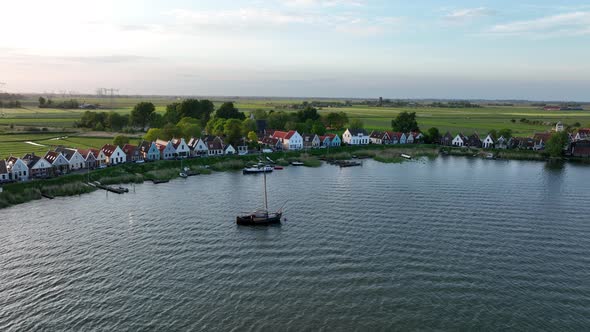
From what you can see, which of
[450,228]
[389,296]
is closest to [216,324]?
[389,296]

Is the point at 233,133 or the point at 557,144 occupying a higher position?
the point at 233,133

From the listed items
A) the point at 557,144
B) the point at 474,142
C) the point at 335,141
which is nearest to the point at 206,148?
the point at 335,141

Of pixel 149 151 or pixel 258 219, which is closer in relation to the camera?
pixel 258 219

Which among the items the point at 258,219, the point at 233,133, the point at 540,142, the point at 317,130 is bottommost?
the point at 258,219

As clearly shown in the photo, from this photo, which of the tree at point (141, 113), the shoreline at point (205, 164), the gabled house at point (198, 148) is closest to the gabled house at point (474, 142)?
the shoreline at point (205, 164)

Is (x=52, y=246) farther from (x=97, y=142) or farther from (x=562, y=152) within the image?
(x=562, y=152)

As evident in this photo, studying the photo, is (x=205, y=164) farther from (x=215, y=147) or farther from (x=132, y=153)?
(x=132, y=153)

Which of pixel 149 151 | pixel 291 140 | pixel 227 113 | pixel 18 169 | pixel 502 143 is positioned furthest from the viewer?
pixel 227 113

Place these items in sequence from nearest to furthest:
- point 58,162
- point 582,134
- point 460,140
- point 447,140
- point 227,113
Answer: point 58,162, point 460,140, point 447,140, point 582,134, point 227,113
